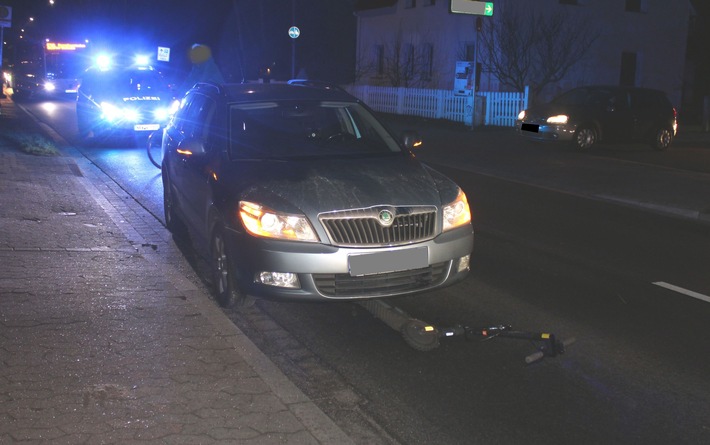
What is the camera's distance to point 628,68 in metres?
34.5

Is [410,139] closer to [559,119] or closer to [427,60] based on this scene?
[559,119]

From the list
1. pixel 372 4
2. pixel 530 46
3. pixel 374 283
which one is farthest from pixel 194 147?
pixel 372 4

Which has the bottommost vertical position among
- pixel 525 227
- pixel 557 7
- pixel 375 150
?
pixel 525 227

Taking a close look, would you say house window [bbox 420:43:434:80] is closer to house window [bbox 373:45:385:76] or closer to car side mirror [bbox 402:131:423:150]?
house window [bbox 373:45:385:76]

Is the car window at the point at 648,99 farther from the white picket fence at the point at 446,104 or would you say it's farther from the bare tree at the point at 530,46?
the bare tree at the point at 530,46

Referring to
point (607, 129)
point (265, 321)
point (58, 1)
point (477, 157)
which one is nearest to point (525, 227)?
point (265, 321)

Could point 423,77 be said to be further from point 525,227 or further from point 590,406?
point 590,406

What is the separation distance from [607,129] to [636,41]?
15876mm

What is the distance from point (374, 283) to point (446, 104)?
23.9 m

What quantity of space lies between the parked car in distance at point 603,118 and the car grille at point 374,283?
46.6 feet

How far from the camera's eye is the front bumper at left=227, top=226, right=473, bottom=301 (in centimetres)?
583

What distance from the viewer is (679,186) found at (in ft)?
46.9

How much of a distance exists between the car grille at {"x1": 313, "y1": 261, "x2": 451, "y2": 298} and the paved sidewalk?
0.67 meters

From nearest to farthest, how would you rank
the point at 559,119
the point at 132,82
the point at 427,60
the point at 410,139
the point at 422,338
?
1. the point at 422,338
2. the point at 410,139
3. the point at 559,119
4. the point at 132,82
5. the point at 427,60
